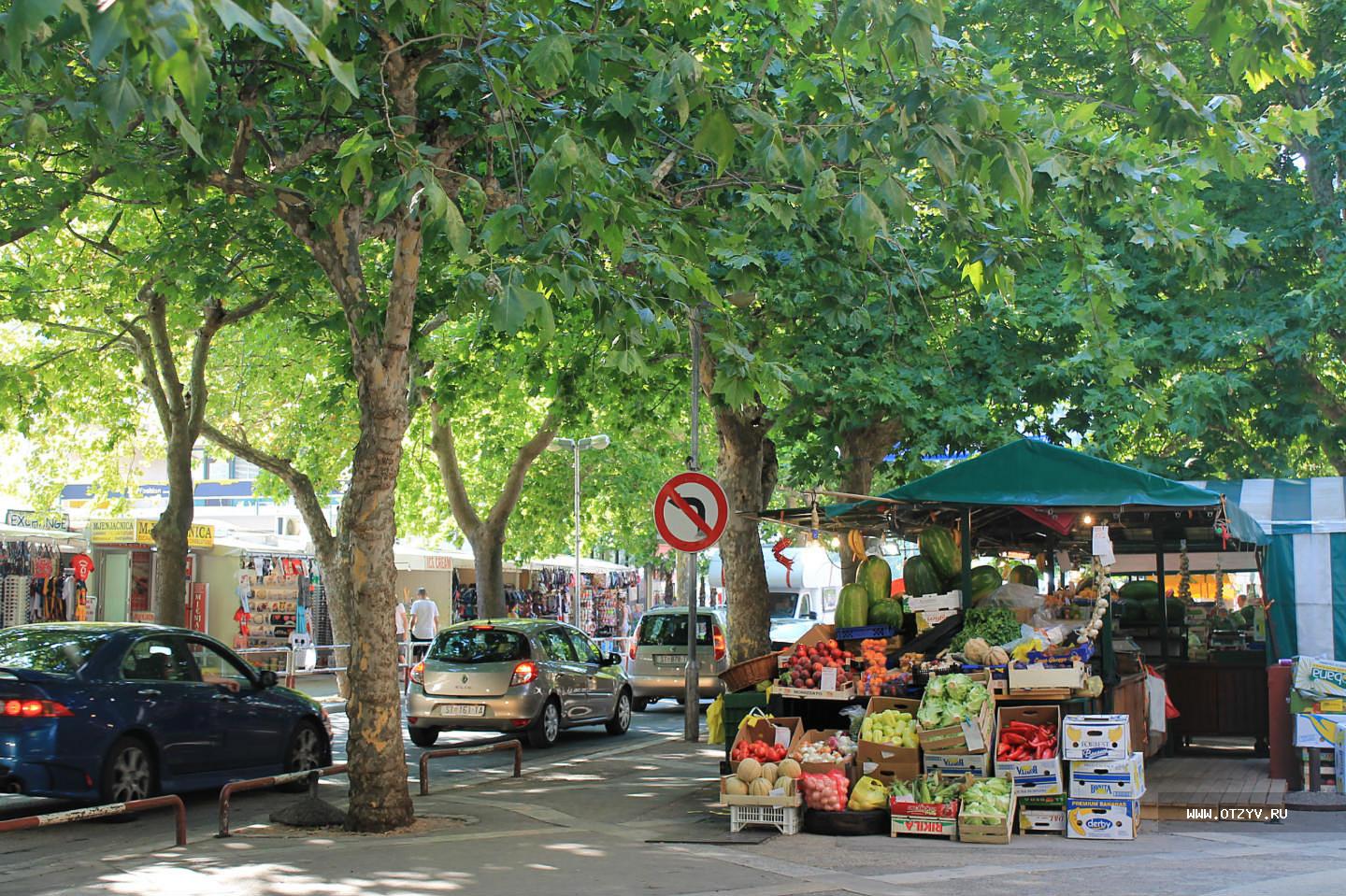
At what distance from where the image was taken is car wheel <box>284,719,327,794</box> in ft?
44.2

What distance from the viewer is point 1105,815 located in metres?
10.1

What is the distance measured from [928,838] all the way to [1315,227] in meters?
11.6

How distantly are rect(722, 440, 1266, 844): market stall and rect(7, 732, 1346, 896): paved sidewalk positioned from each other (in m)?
0.36

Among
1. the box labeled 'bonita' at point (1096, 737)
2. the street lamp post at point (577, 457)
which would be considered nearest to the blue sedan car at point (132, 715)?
the box labeled 'bonita' at point (1096, 737)

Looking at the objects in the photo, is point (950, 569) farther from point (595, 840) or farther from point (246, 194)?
point (246, 194)

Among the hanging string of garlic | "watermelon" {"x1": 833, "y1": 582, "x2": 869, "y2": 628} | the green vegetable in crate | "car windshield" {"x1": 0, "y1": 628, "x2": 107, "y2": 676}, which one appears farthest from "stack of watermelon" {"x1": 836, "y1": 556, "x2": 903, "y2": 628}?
"car windshield" {"x1": 0, "y1": 628, "x2": 107, "y2": 676}

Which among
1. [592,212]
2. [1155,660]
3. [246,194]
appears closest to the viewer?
[592,212]

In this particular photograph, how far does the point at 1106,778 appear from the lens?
10.1 m

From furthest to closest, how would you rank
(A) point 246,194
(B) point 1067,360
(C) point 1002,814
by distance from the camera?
(B) point 1067,360 < (A) point 246,194 < (C) point 1002,814

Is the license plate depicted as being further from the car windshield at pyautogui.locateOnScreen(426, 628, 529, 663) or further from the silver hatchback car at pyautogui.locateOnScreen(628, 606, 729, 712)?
the silver hatchback car at pyautogui.locateOnScreen(628, 606, 729, 712)

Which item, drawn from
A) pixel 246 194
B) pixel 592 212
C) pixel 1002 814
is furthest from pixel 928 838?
pixel 246 194

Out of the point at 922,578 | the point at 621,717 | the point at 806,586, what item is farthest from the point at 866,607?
the point at 806,586

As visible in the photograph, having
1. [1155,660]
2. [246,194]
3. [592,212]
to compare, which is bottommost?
[1155,660]

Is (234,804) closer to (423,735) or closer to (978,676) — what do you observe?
(423,735)
